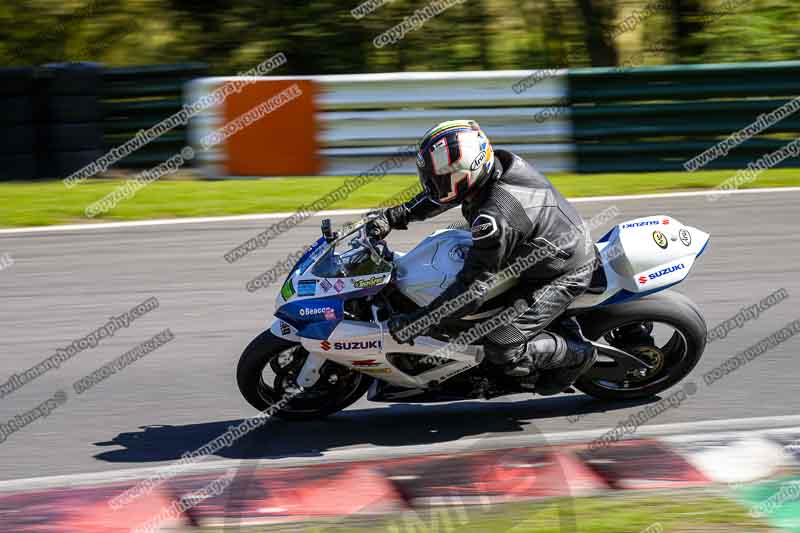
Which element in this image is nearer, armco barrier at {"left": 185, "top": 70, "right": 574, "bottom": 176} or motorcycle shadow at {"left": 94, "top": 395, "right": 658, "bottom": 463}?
motorcycle shadow at {"left": 94, "top": 395, "right": 658, "bottom": 463}

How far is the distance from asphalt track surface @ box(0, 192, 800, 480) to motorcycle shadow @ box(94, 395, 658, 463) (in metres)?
0.01

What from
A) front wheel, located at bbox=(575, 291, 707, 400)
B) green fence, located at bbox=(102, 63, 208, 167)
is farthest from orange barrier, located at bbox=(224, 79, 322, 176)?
front wheel, located at bbox=(575, 291, 707, 400)

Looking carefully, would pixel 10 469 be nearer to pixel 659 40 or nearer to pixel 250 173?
pixel 250 173

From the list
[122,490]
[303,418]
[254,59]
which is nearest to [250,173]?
[254,59]

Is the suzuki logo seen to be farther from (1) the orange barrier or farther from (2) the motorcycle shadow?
(1) the orange barrier

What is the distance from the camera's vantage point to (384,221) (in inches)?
244

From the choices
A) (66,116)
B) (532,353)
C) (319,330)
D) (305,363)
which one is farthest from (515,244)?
(66,116)

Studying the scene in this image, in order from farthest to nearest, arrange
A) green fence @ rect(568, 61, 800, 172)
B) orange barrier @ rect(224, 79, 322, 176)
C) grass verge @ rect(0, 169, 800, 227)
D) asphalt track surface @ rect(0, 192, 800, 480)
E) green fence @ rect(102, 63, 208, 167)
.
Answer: green fence @ rect(102, 63, 208, 167) → green fence @ rect(568, 61, 800, 172) → orange barrier @ rect(224, 79, 322, 176) → grass verge @ rect(0, 169, 800, 227) → asphalt track surface @ rect(0, 192, 800, 480)

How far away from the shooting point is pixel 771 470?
17.7 ft

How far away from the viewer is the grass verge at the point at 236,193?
36.7 feet

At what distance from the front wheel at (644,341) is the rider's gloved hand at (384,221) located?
3.87 feet

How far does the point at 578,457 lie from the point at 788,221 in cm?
546

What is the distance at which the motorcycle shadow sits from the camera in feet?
19.9

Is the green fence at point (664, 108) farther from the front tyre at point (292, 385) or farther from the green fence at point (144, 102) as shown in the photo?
the front tyre at point (292, 385)
